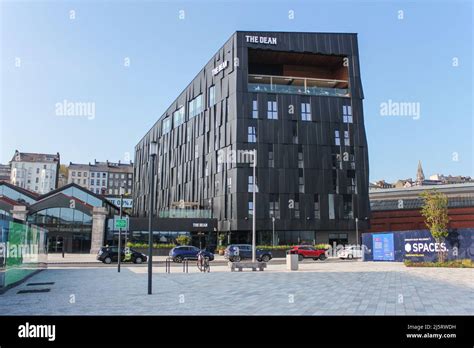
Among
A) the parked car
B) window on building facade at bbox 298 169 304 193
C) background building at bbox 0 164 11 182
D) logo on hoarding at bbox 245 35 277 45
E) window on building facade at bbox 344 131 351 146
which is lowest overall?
the parked car

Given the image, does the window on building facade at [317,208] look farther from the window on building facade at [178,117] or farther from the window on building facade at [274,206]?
the window on building facade at [178,117]

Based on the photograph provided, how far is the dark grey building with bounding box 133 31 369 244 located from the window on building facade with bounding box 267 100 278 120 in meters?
0.14

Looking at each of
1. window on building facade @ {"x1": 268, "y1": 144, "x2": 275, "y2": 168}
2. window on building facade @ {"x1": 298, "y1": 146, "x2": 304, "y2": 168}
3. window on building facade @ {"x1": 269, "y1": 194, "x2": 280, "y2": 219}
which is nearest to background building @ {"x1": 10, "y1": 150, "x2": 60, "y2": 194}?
window on building facade @ {"x1": 268, "y1": 144, "x2": 275, "y2": 168}

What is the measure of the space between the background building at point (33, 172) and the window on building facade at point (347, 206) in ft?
335

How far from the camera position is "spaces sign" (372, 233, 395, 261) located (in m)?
39.5

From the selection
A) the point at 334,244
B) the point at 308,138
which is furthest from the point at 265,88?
the point at 334,244

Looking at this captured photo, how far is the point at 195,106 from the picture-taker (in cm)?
7331

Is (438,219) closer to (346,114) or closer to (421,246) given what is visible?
(421,246)

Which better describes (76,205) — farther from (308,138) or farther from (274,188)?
(308,138)

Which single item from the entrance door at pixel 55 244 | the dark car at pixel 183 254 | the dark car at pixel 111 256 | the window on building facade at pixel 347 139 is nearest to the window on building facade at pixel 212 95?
the window on building facade at pixel 347 139

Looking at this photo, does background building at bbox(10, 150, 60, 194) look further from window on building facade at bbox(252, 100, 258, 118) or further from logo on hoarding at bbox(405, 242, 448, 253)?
logo on hoarding at bbox(405, 242, 448, 253)

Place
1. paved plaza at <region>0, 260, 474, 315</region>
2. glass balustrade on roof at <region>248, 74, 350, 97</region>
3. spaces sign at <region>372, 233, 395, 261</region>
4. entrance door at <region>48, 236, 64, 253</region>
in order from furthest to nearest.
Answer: glass balustrade on roof at <region>248, 74, 350, 97</region> → entrance door at <region>48, 236, 64, 253</region> → spaces sign at <region>372, 233, 395, 261</region> → paved plaza at <region>0, 260, 474, 315</region>

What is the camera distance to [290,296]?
14.2 meters

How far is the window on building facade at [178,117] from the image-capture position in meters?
79.3
